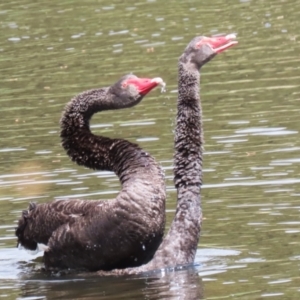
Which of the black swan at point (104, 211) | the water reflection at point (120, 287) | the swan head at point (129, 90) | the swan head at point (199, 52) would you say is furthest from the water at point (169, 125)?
the swan head at point (199, 52)

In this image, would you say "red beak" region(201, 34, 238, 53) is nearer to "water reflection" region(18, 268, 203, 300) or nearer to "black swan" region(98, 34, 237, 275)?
"black swan" region(98, 34, 237, 275)

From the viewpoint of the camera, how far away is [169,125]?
16.2 meters

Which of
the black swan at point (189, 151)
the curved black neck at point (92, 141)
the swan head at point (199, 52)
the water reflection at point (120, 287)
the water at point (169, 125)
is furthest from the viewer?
the swan head at point (199, 52)

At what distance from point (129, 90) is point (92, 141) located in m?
0.60

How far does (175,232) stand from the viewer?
11.1 meters

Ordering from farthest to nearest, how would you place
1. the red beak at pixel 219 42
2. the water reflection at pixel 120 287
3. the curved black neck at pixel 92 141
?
the red beak at pixel 219 42 < the curved black neck at pixel 92 141 < the water reflection at pixel 120 287

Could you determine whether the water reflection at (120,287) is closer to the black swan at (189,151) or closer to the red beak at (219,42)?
Result: the black swan at (189,151)

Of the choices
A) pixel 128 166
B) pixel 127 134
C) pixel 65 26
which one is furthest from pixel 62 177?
pixel 65 26

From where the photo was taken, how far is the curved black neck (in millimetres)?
11320

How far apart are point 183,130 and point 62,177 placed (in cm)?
307

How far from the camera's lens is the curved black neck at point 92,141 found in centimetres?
1132

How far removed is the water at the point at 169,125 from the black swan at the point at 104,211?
0.80 ft

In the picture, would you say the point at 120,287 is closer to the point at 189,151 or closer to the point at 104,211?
the point at 104,211

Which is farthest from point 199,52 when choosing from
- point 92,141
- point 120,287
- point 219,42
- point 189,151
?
point 120,287
